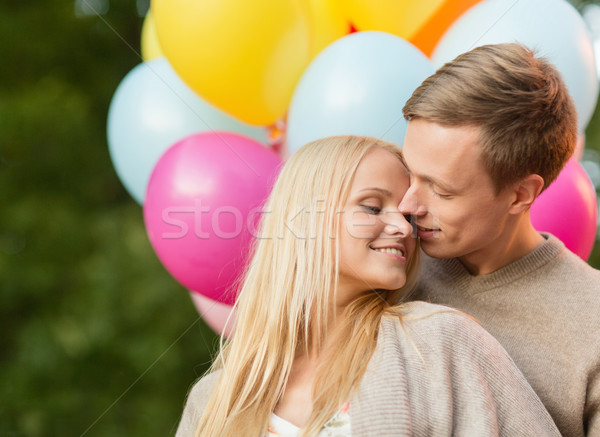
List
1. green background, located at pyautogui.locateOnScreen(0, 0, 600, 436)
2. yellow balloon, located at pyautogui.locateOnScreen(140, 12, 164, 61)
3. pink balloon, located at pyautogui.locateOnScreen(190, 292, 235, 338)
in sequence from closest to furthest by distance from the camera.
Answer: pink balloon, located at pyautogui.locateOnScreen(190, 292, 235, 338), yellow balloon, located at pyautogui.locateOnScreen(140, 12, 164, 61), green background, located at pyautogui.locateOnScreen(0, 0, 600, 436)

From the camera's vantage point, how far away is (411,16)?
184 centimetres

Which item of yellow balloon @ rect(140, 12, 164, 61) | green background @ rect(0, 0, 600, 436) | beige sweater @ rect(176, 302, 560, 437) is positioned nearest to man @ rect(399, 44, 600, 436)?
beige sweater @ rect(176, 302, 560, 437)

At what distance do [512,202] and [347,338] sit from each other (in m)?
0.49

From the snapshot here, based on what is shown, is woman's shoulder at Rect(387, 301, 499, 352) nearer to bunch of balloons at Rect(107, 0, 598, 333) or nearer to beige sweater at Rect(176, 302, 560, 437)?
beige sweater at Rect(176, 302, 560, 437)

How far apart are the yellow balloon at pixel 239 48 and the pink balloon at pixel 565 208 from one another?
743 millimetres

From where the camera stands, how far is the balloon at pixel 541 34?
1702 mm

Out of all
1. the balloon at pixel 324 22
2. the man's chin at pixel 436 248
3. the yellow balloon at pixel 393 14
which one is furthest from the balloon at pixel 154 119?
the man's chin at pixel 436 248

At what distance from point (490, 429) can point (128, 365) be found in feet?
8.23

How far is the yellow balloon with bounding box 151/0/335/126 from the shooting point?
171 centimetres

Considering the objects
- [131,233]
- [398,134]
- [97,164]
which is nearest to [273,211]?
[398,134]

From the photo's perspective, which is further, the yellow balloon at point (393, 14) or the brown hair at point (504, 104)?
the yellow balloon at point (393, 14)

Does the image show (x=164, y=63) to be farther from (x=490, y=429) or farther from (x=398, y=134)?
(x=490, y=429)

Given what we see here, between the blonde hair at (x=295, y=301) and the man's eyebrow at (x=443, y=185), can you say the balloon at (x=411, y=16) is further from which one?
the man's eyebrow at (x=443, y=185)

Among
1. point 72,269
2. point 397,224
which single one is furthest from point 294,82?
point 72,269
